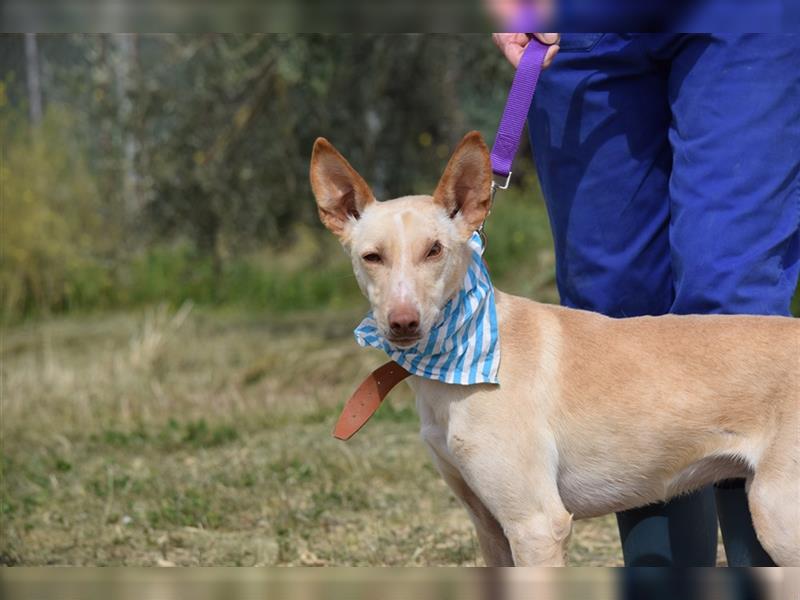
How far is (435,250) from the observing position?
2859mm

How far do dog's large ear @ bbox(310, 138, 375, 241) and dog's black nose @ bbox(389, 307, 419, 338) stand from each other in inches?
16.3

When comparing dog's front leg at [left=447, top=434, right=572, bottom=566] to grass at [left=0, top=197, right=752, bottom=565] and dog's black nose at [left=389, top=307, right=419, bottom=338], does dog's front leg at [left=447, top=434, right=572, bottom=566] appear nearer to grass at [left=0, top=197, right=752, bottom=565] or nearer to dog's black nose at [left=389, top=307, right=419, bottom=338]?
dog's black nose at [left=389, top=307, right=419, bottom=338]

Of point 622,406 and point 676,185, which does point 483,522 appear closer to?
point 622,406

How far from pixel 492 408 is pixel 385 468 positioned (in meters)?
2.91

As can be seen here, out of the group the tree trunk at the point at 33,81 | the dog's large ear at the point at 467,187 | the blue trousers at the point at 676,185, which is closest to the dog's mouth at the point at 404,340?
the dog's large ear at the point at 467,187

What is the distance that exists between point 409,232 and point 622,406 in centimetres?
71

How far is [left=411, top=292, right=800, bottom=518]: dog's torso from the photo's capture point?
2.83m

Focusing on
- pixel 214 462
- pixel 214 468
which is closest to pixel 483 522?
pixel 214 468

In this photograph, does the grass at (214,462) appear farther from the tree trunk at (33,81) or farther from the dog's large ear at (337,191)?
the tree trunk at (33,81)

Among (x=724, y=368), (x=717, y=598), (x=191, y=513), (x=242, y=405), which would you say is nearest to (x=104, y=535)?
(x=191, y=513)

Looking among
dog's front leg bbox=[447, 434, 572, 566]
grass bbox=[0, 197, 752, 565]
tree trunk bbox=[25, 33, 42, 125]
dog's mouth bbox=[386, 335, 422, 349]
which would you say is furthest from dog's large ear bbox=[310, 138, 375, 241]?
tree trunk bbox=[25, 33, 42, 125]

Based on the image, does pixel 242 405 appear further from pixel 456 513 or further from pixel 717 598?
pixel 717 598

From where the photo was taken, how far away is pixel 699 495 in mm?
3375

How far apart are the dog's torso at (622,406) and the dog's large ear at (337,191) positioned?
47cm
